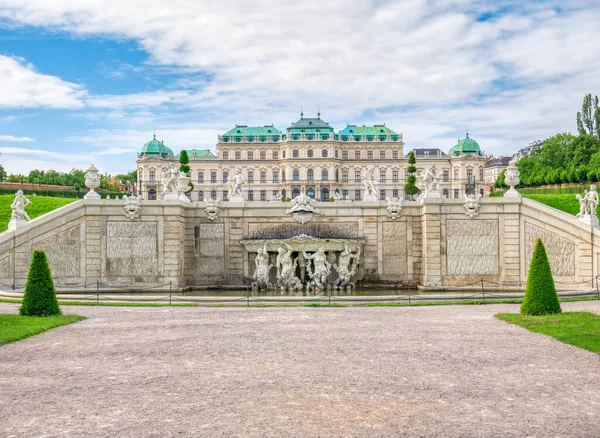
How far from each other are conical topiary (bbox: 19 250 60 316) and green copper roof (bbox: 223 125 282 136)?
103 metres

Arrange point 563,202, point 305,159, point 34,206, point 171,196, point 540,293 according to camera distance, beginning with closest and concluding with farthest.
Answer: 1. point 540,293
2. point 171,196
3. point 34,206
4. point 563,202
5. point 305,159

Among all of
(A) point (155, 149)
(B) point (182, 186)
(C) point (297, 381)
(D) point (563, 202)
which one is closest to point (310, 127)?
(A) point (155, 149)

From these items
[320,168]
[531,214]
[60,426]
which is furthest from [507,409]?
[320,168]

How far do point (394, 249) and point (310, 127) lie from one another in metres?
93.4

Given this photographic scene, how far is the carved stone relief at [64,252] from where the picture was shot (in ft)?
82.1

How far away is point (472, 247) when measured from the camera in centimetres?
2600

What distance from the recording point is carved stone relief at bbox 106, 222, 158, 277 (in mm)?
25703

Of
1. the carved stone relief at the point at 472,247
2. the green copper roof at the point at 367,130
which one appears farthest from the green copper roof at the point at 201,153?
the carved stone relief at the point at 472,247

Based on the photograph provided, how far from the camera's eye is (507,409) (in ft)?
25.7

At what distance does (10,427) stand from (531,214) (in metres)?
22.6

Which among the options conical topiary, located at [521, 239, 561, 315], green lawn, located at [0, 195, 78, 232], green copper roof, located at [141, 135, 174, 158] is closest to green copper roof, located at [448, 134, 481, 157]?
green copper roof, located at [141, 135, 174, 158]

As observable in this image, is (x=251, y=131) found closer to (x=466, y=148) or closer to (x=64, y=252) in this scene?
(x=466, y=148)

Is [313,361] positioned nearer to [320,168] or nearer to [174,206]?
[174,206]

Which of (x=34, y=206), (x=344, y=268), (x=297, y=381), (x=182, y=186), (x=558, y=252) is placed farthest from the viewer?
(x=34, y=206)
